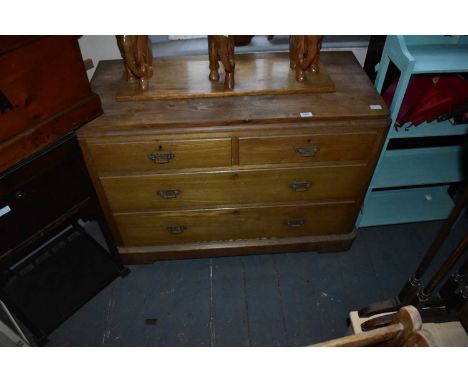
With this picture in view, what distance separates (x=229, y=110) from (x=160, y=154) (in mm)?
386

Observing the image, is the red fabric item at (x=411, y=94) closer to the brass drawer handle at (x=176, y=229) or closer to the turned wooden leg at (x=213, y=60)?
the turned wooden leg at (x=213, y=60)

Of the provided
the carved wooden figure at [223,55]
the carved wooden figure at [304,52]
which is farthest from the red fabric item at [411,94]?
the carved wooden figure at [223,55]

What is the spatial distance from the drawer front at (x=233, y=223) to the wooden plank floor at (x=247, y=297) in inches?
9.6

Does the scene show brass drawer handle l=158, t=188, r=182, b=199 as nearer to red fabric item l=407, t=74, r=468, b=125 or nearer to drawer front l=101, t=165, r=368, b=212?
drawer front l=101, t=165, r=368, b=212

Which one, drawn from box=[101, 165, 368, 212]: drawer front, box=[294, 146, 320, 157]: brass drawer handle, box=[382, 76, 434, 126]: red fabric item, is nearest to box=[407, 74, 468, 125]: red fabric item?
box=[382, 76, 434, 126]: red fabric item

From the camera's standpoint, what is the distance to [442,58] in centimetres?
168

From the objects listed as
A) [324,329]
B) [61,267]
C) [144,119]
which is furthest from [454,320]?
[61,267]

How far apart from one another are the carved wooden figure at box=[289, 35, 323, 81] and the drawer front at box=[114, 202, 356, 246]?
0.76 m

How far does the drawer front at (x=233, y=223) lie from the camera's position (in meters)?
2.02

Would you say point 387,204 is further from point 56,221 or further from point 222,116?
point 56,221

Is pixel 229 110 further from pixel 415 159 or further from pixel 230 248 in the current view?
pixel 415 159

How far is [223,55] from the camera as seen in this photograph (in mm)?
1630

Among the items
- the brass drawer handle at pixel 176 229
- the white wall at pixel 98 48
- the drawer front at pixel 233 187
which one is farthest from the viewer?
the brass drawer handle at pixel 176 229

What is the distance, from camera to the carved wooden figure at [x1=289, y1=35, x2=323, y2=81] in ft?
5.60
